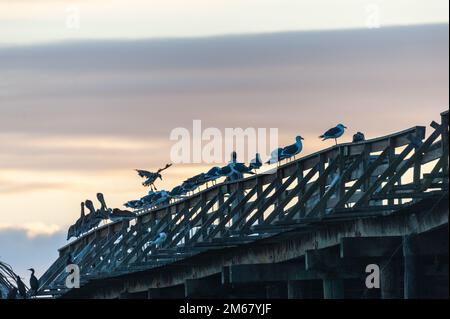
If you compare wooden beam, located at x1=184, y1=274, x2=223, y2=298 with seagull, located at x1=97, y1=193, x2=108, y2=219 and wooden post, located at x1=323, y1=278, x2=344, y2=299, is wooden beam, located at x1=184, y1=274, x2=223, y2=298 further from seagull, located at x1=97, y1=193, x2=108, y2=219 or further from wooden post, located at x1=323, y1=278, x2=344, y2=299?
seagull, located at x1=97, y1=193, x2=108, y2=219

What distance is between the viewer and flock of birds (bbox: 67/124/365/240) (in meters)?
65.3

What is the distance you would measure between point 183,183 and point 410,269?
3203cm

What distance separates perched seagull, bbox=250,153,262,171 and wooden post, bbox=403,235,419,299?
71.8 feet

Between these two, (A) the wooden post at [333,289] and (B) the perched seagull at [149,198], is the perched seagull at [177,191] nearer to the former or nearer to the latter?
(B) the perched seagull at [149,198]

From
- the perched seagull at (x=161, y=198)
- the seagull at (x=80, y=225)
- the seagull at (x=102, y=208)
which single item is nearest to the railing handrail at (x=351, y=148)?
the perched seagull at (x=161, y=198)

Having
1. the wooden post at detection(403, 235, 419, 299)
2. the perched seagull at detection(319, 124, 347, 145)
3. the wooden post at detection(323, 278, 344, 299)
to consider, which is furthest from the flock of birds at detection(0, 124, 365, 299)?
the wooden post at detection(403, 235, 419, 299)

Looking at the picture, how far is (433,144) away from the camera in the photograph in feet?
164

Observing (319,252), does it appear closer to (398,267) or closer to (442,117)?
(398,267)

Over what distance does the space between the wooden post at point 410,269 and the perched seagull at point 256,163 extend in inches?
861

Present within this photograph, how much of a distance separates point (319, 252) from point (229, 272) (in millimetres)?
5908

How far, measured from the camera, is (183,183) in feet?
268

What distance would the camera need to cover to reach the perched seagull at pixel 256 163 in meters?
71.9

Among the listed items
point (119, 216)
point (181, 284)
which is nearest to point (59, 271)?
point (119, 216)

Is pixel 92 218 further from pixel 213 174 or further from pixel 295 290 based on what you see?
pixel 295 290
